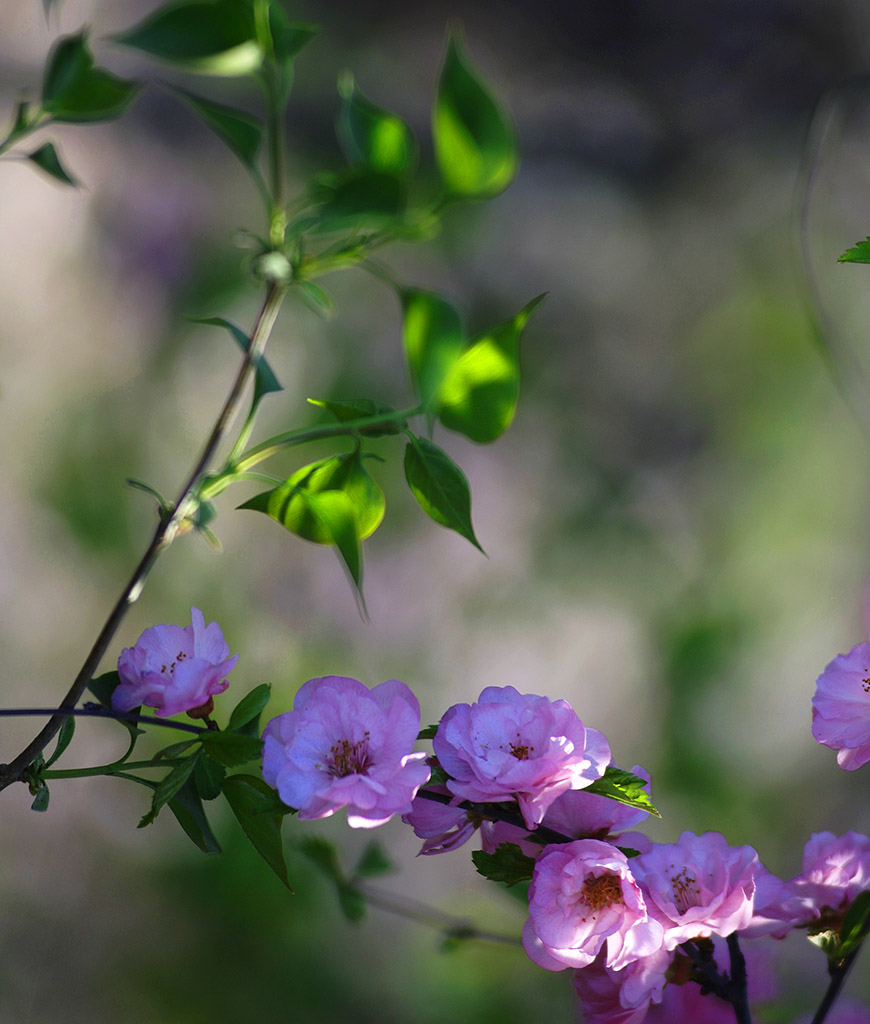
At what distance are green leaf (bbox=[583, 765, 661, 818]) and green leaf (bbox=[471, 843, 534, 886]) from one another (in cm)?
2

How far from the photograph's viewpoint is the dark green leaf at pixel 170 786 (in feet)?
0.52

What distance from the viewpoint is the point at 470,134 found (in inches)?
8.2

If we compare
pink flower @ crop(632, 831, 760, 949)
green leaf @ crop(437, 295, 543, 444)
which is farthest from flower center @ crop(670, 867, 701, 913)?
Result: green leaf @ crop(437, 295, 543, 444)

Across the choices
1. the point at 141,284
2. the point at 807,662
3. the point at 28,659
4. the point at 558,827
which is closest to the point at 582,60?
the point at 141,284

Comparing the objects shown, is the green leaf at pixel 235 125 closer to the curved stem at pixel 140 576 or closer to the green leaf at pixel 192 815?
the curved stem at pixel 140 576

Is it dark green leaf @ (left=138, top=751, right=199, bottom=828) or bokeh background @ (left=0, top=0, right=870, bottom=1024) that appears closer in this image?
dark green leaf @ (left=138, top=751, right=199, bottom=828)

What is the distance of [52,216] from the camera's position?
0.85m

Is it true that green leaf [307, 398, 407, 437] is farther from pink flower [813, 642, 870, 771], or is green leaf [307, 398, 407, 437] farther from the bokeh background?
the bokeh background

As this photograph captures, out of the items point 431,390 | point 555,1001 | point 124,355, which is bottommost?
point 555,1001

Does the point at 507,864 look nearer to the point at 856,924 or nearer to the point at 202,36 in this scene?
the point at 856,924

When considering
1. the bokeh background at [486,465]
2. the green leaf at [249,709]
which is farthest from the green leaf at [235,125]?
the bokeh background at [486,465]

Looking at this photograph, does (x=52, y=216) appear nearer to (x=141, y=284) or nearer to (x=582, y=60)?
(x=141, y=284)

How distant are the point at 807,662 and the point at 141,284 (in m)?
0.76

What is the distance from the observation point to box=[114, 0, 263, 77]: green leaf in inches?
7.2
